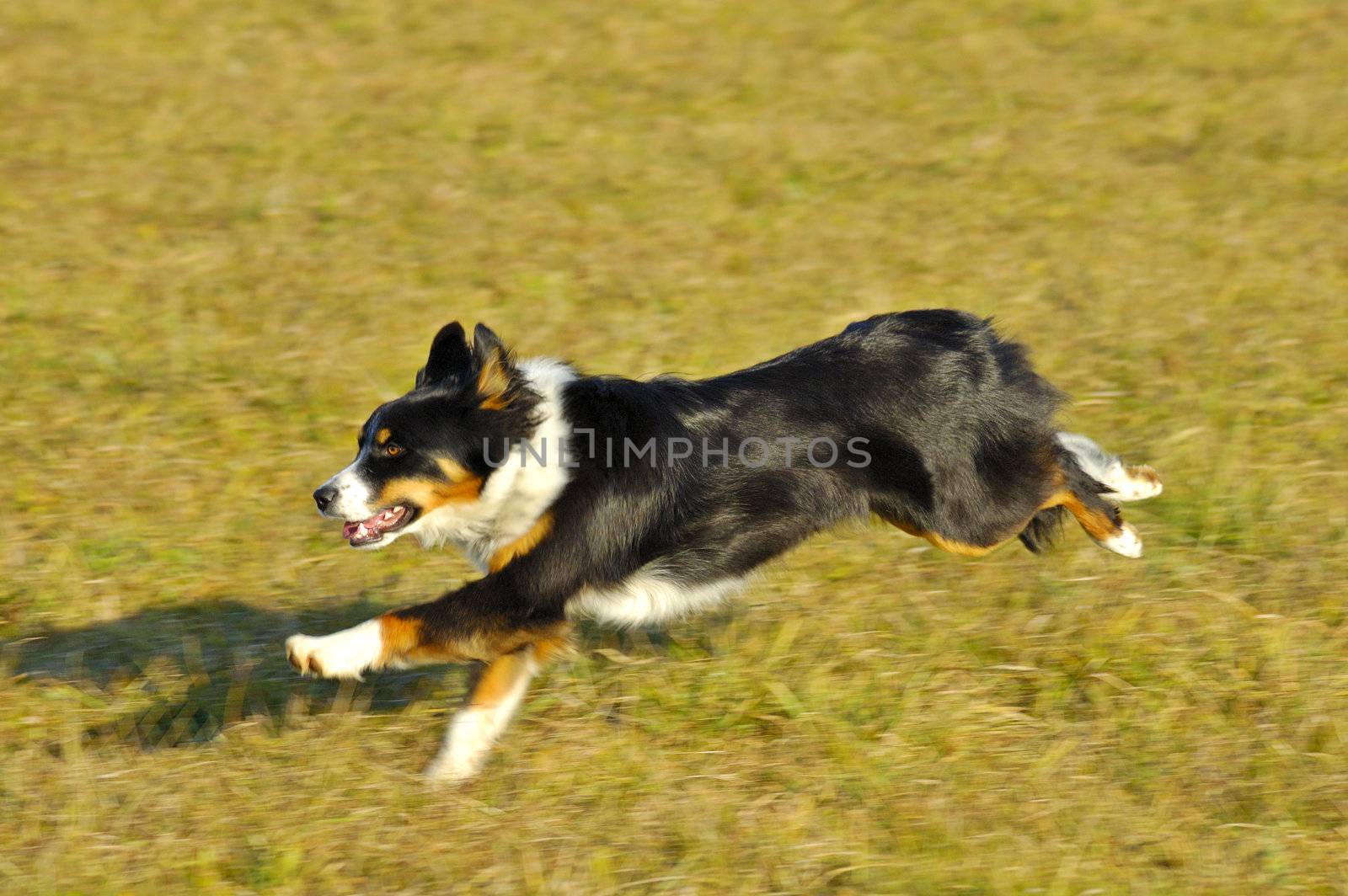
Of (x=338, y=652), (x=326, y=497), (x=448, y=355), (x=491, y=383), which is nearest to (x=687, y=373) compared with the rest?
(x=448, y=355)

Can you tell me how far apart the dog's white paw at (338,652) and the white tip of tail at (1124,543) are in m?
2.73

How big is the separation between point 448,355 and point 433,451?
397 millimetres

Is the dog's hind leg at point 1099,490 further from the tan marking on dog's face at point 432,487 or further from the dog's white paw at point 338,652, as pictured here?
the dog's white paw at point 338,652

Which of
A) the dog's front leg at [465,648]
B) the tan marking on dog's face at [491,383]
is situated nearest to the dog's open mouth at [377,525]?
the dog's front leg at [465,648]

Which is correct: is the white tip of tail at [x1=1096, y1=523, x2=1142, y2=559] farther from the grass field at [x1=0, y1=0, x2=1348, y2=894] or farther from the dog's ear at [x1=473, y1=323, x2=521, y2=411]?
the dog's ear at [x1=473, y1=323, x2=521, y2=411]

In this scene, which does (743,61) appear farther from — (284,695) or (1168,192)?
(284,695)

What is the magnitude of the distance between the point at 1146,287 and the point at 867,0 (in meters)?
4.94

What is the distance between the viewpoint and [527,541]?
14.1ft

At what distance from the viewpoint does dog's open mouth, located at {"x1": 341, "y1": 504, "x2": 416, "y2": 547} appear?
14.2ft

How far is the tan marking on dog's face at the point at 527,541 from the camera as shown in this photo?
4.29 m

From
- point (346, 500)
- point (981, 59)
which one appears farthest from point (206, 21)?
point (346, 500)

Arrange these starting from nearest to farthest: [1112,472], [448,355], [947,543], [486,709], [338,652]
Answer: [338,652] < [486,709] < [448,355] < [947,543] < [1112,472]

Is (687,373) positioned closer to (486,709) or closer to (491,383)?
(491,383)

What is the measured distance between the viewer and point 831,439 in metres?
4.53
